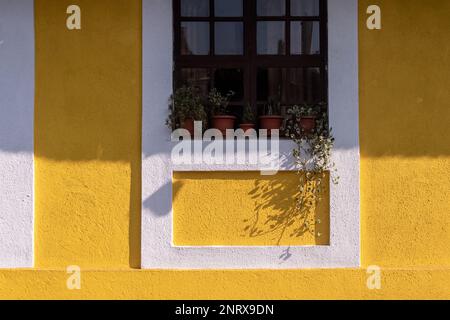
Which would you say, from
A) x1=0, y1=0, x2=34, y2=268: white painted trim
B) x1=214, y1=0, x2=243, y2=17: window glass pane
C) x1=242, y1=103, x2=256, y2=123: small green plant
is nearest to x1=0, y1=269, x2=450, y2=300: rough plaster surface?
x1=0, y1=0, x2=34, y2=268: white painted trim

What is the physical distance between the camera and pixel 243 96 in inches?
223

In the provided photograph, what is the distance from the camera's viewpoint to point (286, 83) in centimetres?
567

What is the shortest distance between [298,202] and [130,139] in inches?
64.8

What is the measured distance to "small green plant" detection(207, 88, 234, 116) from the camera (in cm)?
557

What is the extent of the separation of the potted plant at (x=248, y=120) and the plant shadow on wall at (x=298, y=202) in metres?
0.35

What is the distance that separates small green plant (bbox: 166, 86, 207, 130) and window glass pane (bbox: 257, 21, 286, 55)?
81 cm

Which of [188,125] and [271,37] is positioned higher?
[271,37]

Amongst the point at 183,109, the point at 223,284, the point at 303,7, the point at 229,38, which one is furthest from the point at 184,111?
the point at 223,284

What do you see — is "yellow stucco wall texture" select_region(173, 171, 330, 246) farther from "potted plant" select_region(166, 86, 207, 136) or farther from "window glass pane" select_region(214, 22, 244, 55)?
"window glass pane" select_region(214, 22, 244, 55)

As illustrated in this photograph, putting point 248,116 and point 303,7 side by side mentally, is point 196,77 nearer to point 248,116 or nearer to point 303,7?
point 248,116

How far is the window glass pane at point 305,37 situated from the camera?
18.6ft

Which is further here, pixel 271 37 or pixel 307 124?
pixel 271 37

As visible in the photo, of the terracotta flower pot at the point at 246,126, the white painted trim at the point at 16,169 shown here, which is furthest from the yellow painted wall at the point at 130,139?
the terracotta flower pot at the point at 246,126
